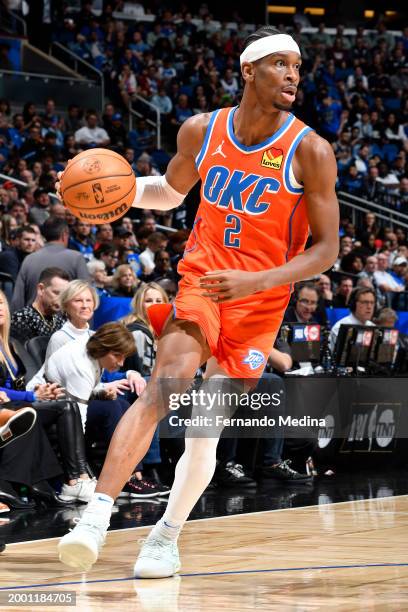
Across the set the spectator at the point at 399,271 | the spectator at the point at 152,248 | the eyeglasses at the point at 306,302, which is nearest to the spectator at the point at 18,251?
→ the spectator at the point at 152,248

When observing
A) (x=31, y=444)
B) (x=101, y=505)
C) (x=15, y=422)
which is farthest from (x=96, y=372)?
(x=101, y=505)

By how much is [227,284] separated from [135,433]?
2.02ft

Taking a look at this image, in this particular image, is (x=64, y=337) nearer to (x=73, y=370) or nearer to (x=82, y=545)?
(x=73, y=370)

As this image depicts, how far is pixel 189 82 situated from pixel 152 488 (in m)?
14.4

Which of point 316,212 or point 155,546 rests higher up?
point 316,212

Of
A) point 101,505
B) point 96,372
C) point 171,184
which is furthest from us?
point 96,372

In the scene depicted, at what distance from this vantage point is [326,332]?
29.2 ft

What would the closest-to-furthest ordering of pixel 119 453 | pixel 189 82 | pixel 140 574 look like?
pixel 119 453, pixel 140 574, pixel 189 82

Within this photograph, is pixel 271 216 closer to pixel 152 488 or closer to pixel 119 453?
pixel 119 453

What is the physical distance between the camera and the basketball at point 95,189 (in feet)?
13.5

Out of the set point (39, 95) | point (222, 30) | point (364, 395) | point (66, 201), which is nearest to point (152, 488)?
point (364, 395)

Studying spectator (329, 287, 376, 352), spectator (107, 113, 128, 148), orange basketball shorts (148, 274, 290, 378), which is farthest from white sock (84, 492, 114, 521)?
spectator (107, 113, 128, 148)

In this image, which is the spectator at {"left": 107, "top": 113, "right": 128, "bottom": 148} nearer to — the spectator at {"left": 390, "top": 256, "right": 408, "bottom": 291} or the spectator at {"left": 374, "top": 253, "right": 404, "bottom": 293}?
the spectator at {"left": 390, "top": 256, "right": 408, "bottom": 291}

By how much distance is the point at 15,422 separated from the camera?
15.8 feet
